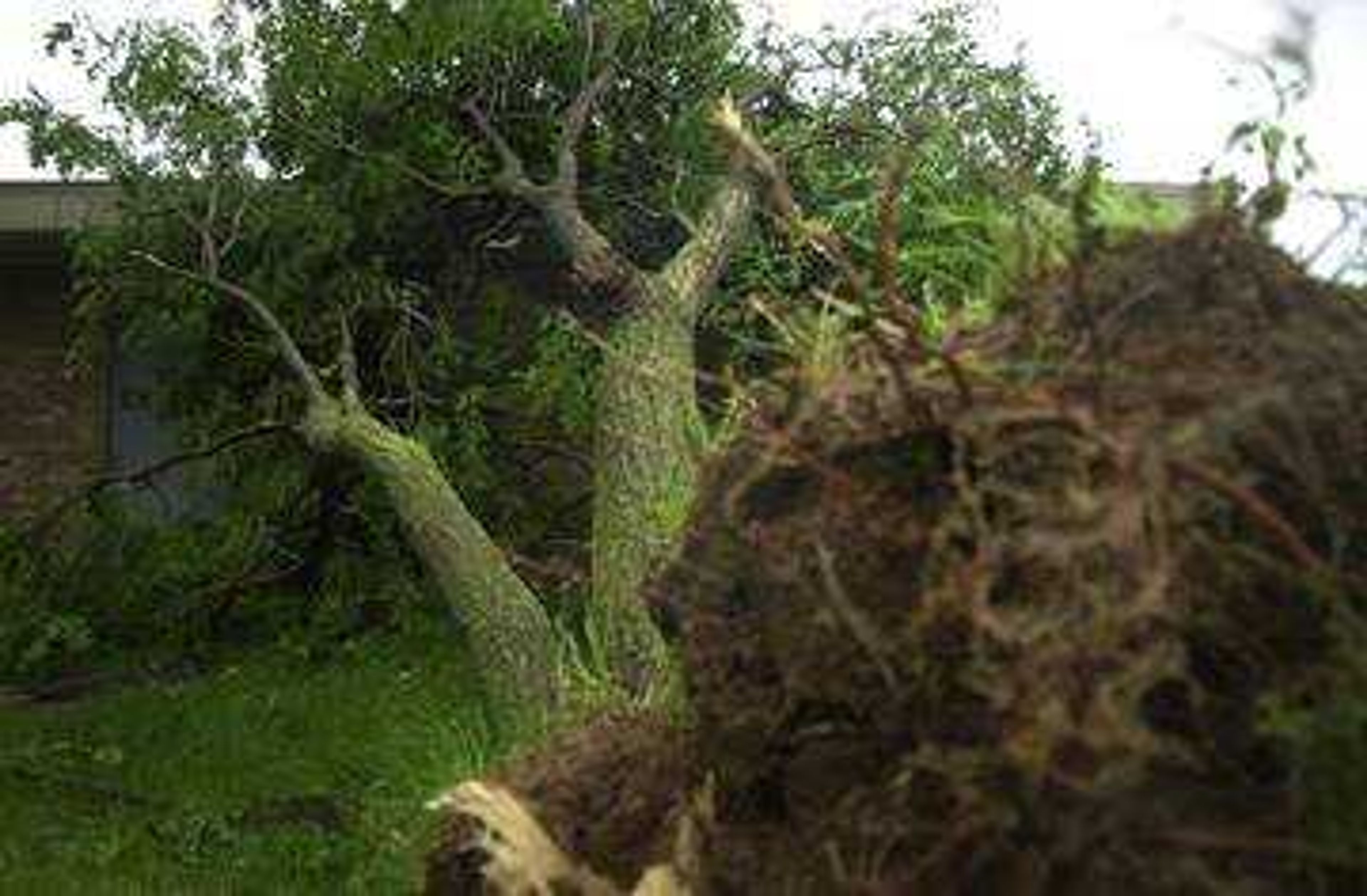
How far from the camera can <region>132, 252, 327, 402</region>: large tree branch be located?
10070mm

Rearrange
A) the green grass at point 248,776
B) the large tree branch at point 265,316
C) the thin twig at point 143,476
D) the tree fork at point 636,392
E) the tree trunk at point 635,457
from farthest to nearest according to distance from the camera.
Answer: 1. the thin twig at point 143,476
2. the large tree branch at point 265,316
3. the green grass at point 248,776
4. the tree trunk at point 635,457
5. the tree fork at point 636,392

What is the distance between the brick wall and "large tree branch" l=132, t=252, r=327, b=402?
13.4ft

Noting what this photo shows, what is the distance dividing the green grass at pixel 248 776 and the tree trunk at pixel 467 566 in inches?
9.9

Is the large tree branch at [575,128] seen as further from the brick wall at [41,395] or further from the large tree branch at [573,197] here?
the brick wall at [41,395]

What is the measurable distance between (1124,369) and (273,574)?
34.7ft

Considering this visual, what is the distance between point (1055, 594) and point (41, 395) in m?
14.1

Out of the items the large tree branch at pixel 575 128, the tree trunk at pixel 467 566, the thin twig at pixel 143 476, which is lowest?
the tree trunk at pixel 467 566

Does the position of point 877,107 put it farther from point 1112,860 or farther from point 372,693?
point 1112,860

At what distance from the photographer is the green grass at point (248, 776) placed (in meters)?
8.45

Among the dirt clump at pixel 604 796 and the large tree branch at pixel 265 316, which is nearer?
the dirt clump at pixel 604 796

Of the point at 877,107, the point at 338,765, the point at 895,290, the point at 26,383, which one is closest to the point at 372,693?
the point at 338,765

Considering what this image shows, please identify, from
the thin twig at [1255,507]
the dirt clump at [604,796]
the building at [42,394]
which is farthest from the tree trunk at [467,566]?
the building at [42,394]

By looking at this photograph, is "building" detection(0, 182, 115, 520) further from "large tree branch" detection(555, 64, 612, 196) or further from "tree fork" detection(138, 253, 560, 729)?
"tree fork" detection(138, 253, 560, 729)

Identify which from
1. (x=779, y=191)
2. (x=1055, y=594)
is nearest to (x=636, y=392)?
(x=779, y=191)
